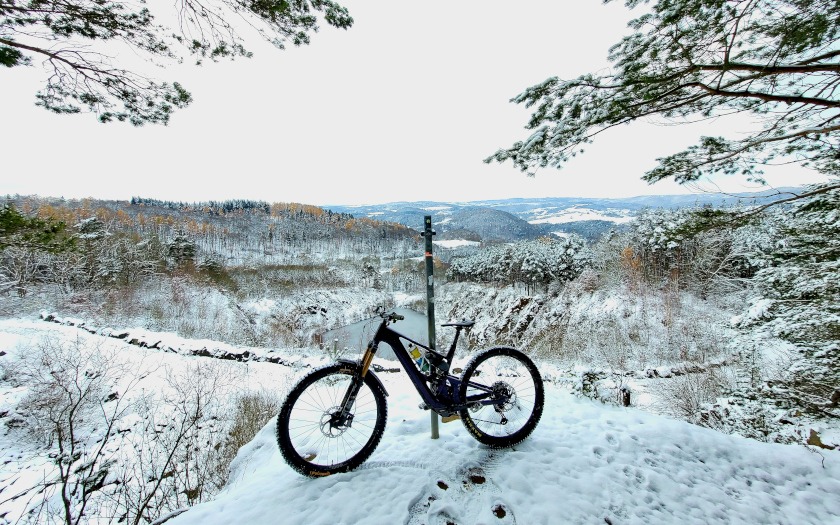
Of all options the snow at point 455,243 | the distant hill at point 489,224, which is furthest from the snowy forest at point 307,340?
the distant hill at point 489,224

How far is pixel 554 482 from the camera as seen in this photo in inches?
74.4

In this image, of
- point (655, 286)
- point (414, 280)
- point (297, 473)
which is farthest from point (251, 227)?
point (297, 473)

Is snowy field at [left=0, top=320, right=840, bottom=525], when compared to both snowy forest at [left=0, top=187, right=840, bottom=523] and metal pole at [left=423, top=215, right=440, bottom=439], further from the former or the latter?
snowy forest at [left=0, top=187, right=840, bottom=523]

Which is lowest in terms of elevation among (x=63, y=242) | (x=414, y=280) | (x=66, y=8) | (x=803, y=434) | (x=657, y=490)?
(x=414, y=280)

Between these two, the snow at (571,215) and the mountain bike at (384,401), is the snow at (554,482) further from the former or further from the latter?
the snow at (571,215)

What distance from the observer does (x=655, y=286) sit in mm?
17438

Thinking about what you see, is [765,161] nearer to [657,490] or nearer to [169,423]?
[657,490]

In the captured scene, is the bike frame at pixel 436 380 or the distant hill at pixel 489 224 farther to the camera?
the distant hill at pixel 489 224

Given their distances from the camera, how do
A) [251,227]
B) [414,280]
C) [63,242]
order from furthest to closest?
[251,227] < [414,280] < [63,242]

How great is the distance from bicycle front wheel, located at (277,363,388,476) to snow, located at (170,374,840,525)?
11 centimetres

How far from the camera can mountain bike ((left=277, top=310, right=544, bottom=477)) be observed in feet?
6.32

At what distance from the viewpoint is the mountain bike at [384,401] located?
1927 millimetres

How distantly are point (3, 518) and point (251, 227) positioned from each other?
266 feet

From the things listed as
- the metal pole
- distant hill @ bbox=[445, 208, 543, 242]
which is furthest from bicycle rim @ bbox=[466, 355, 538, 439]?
distant hill @ bbox=[445, 208, 543, 242]
